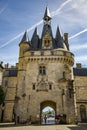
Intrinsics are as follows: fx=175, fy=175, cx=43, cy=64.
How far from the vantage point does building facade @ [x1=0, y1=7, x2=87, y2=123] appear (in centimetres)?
2752

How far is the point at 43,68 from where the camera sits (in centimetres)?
2998

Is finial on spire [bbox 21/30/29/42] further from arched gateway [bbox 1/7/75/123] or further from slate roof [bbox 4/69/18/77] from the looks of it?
slate roof [bbox 4/69/18/77]

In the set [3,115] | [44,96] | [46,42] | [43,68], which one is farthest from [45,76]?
[3,115]

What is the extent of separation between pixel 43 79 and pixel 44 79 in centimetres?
17

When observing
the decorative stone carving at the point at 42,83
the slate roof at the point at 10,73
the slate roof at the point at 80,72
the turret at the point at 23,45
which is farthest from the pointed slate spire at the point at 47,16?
the slate roof at the point at 10,73

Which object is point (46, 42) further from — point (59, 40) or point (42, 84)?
point (42, 84)

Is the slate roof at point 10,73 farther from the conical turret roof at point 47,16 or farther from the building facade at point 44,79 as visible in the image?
the conical turret roof at point 47,16

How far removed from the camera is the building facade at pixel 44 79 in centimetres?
2752

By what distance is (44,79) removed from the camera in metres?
29.2

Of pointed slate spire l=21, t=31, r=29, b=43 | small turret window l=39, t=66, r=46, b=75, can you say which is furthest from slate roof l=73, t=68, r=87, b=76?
pointed slate spire l=21, t=31, r=29, b=43

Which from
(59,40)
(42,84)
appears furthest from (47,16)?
(42,84)

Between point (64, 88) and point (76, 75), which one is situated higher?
point (76, 75)

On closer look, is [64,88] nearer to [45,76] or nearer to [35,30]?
[45,76]

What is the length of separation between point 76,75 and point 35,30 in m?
14.4
